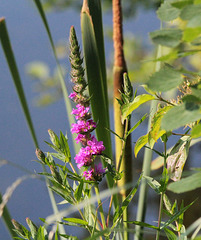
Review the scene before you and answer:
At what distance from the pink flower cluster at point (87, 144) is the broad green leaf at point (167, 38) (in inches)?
5.8

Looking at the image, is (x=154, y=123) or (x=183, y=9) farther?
(x=154, y=123)

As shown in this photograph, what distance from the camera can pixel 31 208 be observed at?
1.26m

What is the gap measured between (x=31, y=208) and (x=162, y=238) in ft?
1.37

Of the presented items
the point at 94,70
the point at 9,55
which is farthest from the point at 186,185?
the point at 9,55

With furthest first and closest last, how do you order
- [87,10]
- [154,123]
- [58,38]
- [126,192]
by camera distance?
[58,38] < [126,192] < [87,10] < [154,123]

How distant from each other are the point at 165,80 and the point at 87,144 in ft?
0.50

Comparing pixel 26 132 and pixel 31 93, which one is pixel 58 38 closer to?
pixel 31 93

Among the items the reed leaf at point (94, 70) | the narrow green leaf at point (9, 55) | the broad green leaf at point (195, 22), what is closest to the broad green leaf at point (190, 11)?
the broad green leaf at point (195, 22)

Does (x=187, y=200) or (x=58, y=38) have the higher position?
(x=58, y=38)

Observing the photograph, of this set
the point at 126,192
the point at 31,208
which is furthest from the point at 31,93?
the point at 126,192

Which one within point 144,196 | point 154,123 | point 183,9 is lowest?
point 144,196

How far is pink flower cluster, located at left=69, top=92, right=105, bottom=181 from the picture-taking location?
16.5 inches

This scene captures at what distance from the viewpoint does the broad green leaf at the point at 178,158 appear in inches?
19.2

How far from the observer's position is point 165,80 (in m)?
0.31
